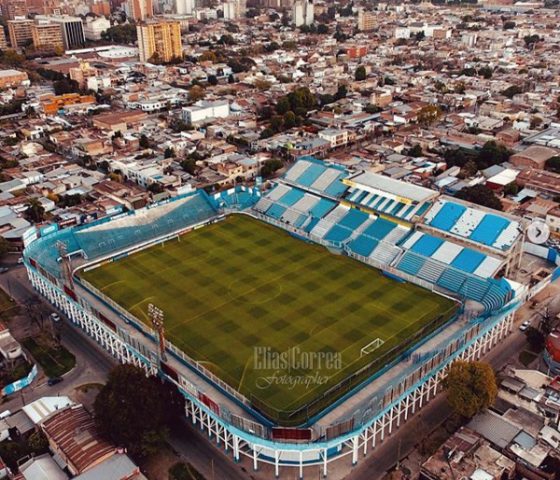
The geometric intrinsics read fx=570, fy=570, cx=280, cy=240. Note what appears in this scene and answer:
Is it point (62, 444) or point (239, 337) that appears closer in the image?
point (62, 444)

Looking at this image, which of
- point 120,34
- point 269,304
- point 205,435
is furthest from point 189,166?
point 120,34

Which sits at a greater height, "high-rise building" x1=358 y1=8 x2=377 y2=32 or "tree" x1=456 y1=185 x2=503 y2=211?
"high-rise building" x1=358 y1=8 x2=377 y2=32

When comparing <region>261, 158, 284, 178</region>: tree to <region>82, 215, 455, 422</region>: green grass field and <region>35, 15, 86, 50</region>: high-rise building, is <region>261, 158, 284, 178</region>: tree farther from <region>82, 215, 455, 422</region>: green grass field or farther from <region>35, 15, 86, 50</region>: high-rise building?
<region>35, 15, 86, 50</region>: high-rise building

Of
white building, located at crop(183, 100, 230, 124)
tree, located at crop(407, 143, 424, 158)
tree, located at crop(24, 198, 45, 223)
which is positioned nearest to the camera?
tree, located at crop(24, 198, 45, 223)

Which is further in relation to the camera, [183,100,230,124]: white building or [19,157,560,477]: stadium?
[183,100,230,124]: white building

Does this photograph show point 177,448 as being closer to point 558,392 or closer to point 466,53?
point 558,392

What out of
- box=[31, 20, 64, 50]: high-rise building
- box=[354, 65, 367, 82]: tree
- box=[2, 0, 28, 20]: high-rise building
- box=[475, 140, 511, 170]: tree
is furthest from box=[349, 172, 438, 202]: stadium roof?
box=[2, 0, 28, 20]: high-rise building

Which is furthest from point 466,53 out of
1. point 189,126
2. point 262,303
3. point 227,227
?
point 262,303
